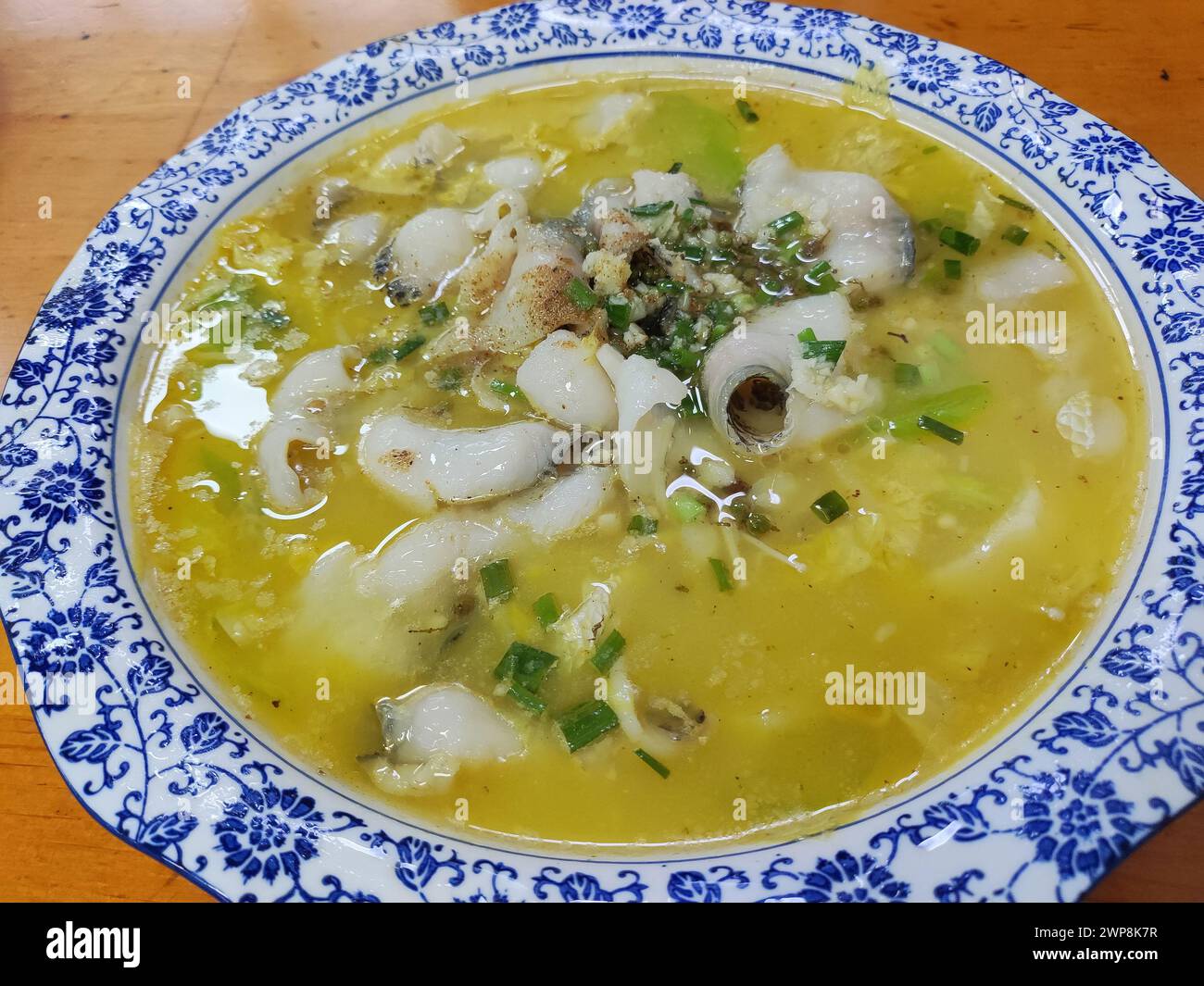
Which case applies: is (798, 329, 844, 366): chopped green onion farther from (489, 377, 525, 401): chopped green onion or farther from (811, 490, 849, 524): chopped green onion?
(489, 377, 525, 401): chopped green onion

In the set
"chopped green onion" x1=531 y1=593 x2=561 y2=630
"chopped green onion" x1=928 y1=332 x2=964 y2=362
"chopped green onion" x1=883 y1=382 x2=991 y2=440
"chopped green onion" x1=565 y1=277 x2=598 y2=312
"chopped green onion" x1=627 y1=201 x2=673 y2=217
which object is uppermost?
"chopped green onion" x1=627 y1=201 x2=673 y2=217

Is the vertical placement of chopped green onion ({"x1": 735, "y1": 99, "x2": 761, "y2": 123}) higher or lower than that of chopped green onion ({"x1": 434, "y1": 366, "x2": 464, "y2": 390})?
higher

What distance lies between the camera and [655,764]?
2.08 meters

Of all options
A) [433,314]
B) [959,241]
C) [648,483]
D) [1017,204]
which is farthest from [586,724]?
[1017,204]

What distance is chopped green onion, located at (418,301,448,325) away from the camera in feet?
9.70

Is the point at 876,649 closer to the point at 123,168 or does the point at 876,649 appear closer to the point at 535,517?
the point at 535,517

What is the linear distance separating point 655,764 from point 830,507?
89 centimetres

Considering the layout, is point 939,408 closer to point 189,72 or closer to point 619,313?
point 619,313

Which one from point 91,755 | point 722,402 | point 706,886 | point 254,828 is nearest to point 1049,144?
point 722,402

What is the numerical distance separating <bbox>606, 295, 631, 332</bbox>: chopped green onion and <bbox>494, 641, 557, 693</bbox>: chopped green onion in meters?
1.12

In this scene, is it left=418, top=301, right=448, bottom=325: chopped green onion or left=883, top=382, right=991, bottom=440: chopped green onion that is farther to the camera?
left=418, top=301, right=448, bottom=325: chopped green onion

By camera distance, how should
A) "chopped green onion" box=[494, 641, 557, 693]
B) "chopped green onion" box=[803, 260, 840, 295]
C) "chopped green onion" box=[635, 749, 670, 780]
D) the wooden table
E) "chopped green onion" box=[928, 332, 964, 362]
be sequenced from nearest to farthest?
"chopped green onion" box=[635, 749, 670, 780] < "chopped green onion" box=[494, 641, 557, 693] < "chopped green onion" box=[928, 332, 964, 362] < "chopped green onion" box=[803, 260, 840, 295] < the wooden table

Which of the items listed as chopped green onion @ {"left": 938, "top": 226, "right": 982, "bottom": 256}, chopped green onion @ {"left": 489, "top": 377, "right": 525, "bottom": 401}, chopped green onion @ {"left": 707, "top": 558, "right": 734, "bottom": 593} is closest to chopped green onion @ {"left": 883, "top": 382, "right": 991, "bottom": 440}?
chopped green onion @ {"left": 938, "top": 226, "right": 982, "bottom": 256}

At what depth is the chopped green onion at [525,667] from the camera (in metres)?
2.20
